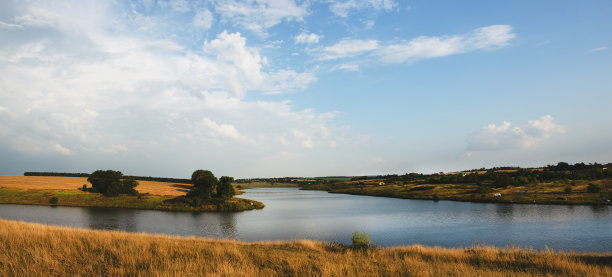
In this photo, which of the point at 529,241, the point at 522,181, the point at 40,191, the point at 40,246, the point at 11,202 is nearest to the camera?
the point at 40,246

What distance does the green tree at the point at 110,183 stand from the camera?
3041 inches

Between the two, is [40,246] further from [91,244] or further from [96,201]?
[96,201]

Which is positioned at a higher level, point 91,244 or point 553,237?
point 91,244

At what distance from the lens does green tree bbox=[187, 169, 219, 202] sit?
72619mm

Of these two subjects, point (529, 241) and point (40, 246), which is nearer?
point (40, 246)

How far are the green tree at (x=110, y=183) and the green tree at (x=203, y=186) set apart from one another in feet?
63.8

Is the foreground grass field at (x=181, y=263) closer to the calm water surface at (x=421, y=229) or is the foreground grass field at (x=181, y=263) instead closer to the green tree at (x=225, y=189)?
the calm water surface at (x=421, y=229)

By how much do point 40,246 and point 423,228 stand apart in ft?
144

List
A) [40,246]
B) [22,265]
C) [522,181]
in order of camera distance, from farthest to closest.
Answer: [522,181] → [40,246] → [22,265]

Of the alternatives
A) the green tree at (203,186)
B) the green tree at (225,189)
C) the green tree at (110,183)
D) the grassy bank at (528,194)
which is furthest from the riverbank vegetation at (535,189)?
Answer: the green tree at (110,183)

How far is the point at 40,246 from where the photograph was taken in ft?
42.8

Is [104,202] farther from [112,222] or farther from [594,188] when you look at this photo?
[594,188]

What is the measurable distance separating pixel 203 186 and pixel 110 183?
85.1ft

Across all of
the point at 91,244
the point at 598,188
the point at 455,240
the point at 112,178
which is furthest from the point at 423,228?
the point at 112,178
